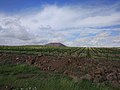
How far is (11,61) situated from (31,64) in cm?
257

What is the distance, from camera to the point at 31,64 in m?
18.6

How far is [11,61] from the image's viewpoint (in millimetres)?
20109

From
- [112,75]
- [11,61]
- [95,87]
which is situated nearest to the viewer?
[95,87]

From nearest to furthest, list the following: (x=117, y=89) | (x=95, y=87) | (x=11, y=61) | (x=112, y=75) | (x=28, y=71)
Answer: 1. (x=95, y=87)
2. (x=117, y=89)
3. (x=112, y=75)
4. (x=28, y=71)
5. (x=11, y=61)

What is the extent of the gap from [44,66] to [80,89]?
29.8ft

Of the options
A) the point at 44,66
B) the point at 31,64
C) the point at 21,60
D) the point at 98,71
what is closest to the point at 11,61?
the point at 21,60

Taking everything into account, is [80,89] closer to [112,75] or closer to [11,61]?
[112,75]

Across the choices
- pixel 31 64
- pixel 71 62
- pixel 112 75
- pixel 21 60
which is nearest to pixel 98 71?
pixel 112 75

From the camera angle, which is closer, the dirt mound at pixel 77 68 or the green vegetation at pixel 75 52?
the dirt mound at pixel 77 68

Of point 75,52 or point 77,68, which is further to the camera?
point 75,52

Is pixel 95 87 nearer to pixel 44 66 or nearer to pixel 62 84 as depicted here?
pixel 62 84

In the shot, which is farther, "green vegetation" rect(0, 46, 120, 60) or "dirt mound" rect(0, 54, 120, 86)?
"green vegetation" rect(0, 46, 120, 60)

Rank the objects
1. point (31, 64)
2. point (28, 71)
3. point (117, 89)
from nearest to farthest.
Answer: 1. point (117, 89)
2. point (28, 71)
3. point (31, 64)

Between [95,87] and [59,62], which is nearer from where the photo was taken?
[95,87]
